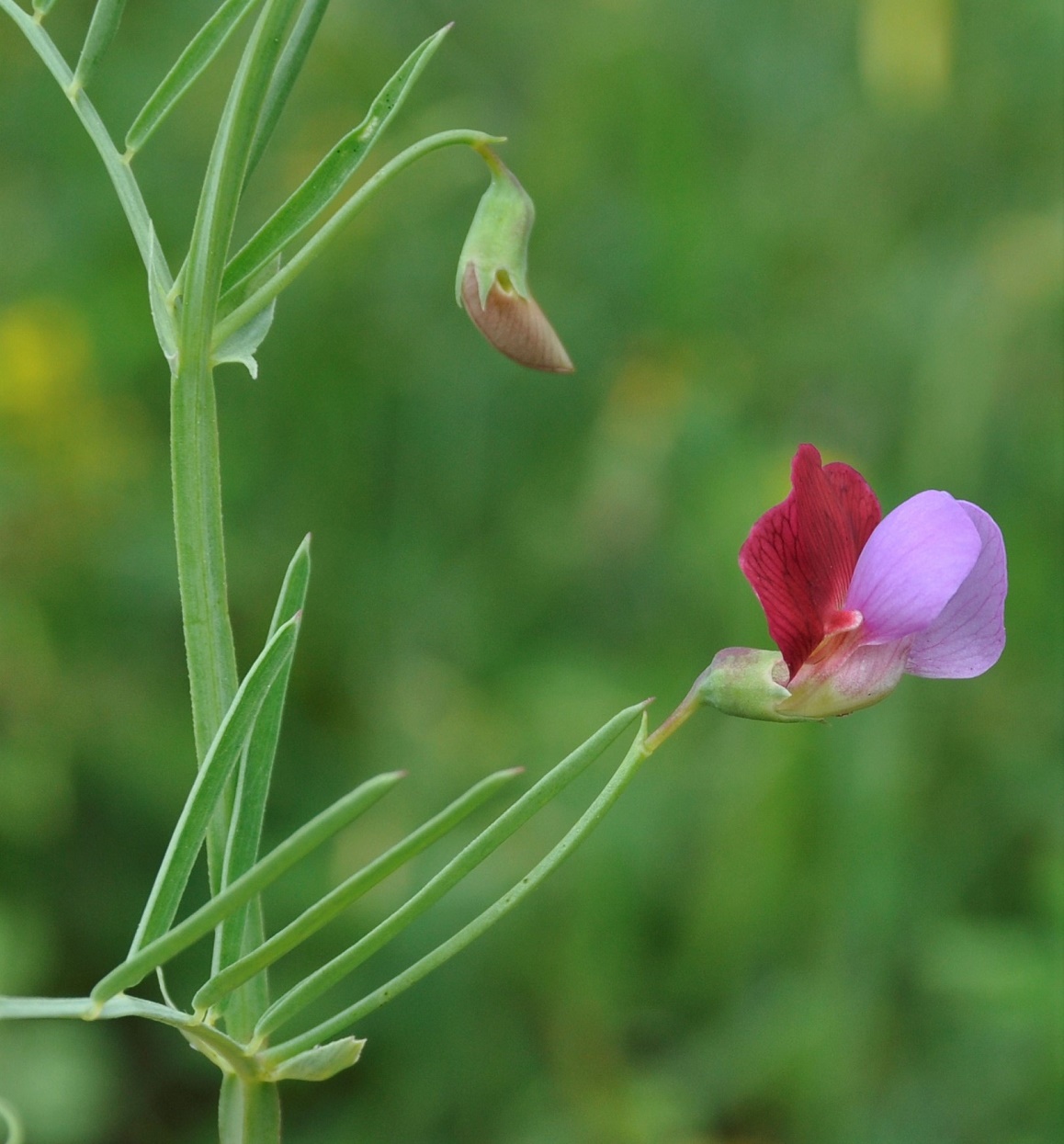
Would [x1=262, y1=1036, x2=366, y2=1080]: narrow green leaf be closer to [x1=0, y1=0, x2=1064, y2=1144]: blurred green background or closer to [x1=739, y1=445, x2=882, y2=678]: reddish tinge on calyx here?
[x1=739, y1=445, x2=882, y2=678]: reddish tinge on calyx

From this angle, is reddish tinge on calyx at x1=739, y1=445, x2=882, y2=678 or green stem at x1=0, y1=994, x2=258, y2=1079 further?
reddish tinge on calyx at x1=739, y1=445, x2=882, y2=678

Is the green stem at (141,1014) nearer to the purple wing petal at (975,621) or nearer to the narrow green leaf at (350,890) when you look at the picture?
the narrow green leaf at (350,890)

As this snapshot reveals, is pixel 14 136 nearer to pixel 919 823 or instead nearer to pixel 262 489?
pixel 262 489

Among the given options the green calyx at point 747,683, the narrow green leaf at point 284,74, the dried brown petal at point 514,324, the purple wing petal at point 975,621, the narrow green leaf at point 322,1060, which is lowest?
the narrow green leaf at point 322,1060

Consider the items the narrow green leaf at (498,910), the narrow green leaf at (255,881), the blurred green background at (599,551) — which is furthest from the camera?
the blurred green background at (599,551)

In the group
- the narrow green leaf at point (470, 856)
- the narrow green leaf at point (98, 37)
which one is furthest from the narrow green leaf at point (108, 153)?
the narrow green leaf at point (470, 856)

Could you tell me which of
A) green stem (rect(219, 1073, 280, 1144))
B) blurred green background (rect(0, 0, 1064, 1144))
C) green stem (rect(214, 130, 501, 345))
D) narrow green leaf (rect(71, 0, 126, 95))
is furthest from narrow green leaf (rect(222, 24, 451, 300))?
blurred green background (rect(0, 0, 1064, 1144))

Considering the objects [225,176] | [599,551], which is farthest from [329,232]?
[599,551]
